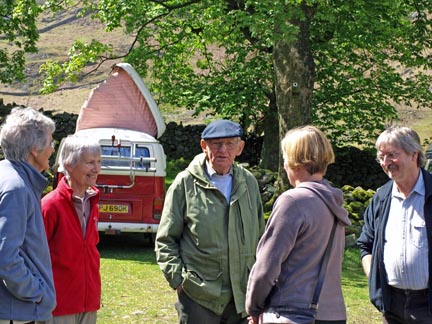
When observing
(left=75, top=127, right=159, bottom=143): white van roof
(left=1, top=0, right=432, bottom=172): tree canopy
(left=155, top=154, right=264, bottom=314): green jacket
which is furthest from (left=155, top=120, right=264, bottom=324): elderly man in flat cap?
(left=1, top=0, right=432, bottom=172): tree canopy

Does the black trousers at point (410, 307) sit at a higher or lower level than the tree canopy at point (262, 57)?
lower

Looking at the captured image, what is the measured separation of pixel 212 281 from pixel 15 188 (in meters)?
1.43

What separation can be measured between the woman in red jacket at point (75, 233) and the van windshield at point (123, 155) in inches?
338

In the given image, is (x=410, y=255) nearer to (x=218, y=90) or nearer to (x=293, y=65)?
(x=293, y=65)

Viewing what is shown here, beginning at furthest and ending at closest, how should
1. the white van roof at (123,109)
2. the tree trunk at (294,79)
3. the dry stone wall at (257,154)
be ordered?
the dry stone wall at (257,154) → the tree trunk at (294,79) → the white van roof at (123,109)

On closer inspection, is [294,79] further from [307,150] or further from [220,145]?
[307,150]

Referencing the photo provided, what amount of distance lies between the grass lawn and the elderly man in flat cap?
3.56 metres

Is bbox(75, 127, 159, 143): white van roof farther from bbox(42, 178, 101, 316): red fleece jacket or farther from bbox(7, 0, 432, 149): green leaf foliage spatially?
bbox(42, 178, 101, 316): red fleece jacket

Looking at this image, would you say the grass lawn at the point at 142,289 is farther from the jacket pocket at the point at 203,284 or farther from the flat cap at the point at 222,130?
the flat cap at the point at 222,130

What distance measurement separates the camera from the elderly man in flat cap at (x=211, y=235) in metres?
4.93

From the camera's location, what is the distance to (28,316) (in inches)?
160

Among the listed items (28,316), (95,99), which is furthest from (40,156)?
(95,99)

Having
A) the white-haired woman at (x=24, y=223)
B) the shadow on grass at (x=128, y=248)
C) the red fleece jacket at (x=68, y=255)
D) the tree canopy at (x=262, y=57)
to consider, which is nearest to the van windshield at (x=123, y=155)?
the shadow on grass at (x=128, y=248)

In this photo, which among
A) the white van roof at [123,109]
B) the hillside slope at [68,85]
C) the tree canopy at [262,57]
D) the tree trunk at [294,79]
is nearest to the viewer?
the white van roof at [123,109]
